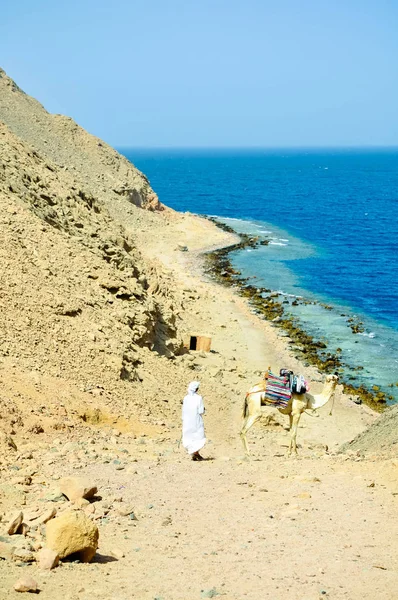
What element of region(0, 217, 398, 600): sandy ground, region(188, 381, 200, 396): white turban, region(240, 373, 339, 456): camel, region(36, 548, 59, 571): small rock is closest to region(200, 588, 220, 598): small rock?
region(0, 217, 398, 600): sandy ground

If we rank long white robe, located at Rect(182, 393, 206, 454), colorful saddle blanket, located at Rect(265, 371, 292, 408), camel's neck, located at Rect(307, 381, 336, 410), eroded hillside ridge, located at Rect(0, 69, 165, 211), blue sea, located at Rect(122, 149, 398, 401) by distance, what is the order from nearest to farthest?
1. long white robe, located at Rect(182, 393, 206, 454)
2. colorful saddle blanket, located at Rect(265, 371, 292, 408)
3. camel's neck, located at Rect(307, 381, 336, 410)
4. blue sea, located at Rect(122, 149, 398, 401)
5. eroded hillside ridge, located at Rect(0, 69, 165, 211)

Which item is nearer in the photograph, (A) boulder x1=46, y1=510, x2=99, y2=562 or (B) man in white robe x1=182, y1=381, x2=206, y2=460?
(A) boulder x1=46, y1=510, x2=99, y2=562

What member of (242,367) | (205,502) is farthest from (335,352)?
(205,502)

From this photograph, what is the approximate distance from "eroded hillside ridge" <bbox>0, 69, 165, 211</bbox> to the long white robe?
4925cm

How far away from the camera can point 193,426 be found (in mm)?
14898

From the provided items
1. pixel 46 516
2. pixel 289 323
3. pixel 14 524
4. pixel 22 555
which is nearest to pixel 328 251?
pixel 289 323

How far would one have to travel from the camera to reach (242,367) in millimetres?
28906

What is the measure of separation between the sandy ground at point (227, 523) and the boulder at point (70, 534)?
239 millimetres

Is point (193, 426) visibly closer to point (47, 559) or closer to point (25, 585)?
point (47, 559)

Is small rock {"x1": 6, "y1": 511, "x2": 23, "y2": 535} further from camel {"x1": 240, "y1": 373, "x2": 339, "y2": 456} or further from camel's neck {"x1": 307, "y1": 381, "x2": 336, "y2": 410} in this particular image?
camel's neck {"x1": 307, "y1": 381, "x2": 336, "y2": 410}

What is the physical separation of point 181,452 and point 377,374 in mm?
19540

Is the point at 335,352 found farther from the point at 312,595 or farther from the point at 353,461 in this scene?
the point at 312,595

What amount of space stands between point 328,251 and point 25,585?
61.7 meters

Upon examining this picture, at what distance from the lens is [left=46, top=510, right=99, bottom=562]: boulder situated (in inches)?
359
